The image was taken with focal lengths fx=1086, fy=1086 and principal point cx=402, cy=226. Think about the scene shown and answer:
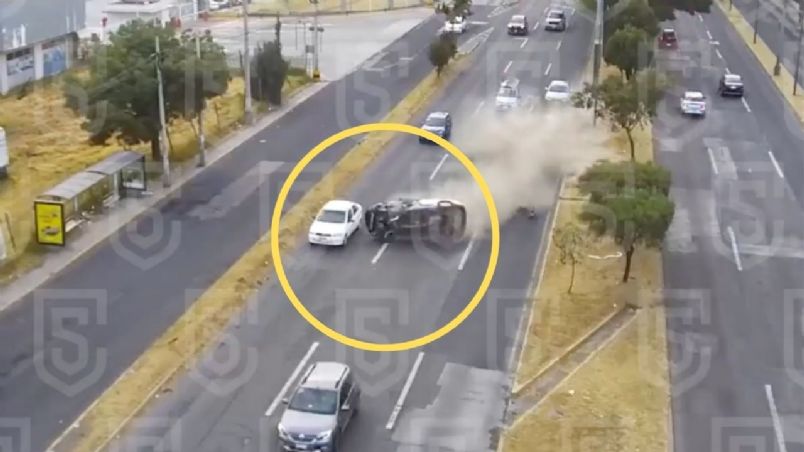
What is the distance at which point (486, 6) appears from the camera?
85.4m

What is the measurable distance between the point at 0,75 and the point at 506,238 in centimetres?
3060

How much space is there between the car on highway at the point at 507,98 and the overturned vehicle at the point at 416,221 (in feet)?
56.6

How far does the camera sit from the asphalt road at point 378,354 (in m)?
21.3

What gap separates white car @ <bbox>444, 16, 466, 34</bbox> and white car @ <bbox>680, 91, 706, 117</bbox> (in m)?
21.8

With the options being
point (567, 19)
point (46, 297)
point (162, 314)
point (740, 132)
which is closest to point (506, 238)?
point (162, 314)

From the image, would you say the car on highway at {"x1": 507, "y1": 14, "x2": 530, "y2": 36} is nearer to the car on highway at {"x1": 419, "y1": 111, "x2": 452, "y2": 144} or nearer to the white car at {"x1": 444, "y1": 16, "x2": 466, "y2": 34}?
the white car at {"x1": 444, "y1": 16, "x2": 466, "y2": 34}

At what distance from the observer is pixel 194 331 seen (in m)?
25.3

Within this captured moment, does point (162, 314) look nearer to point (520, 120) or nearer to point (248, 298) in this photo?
point (248, 298)

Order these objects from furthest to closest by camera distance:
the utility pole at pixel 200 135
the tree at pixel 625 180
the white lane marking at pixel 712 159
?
the white lane marking at pixel 712 159 → the utility pole at pixel 200 135 → the tree at pixel 625 180

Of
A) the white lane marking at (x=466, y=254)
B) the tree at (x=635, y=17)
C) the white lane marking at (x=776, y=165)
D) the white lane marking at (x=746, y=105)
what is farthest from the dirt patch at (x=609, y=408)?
the tree at (x=635, y=17)

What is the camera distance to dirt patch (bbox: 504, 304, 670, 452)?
69.2ft

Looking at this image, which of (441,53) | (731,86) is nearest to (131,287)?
(441,53)

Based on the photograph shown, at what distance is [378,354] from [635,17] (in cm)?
3580

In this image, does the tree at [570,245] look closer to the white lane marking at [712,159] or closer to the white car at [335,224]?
the white car at [335,224]
